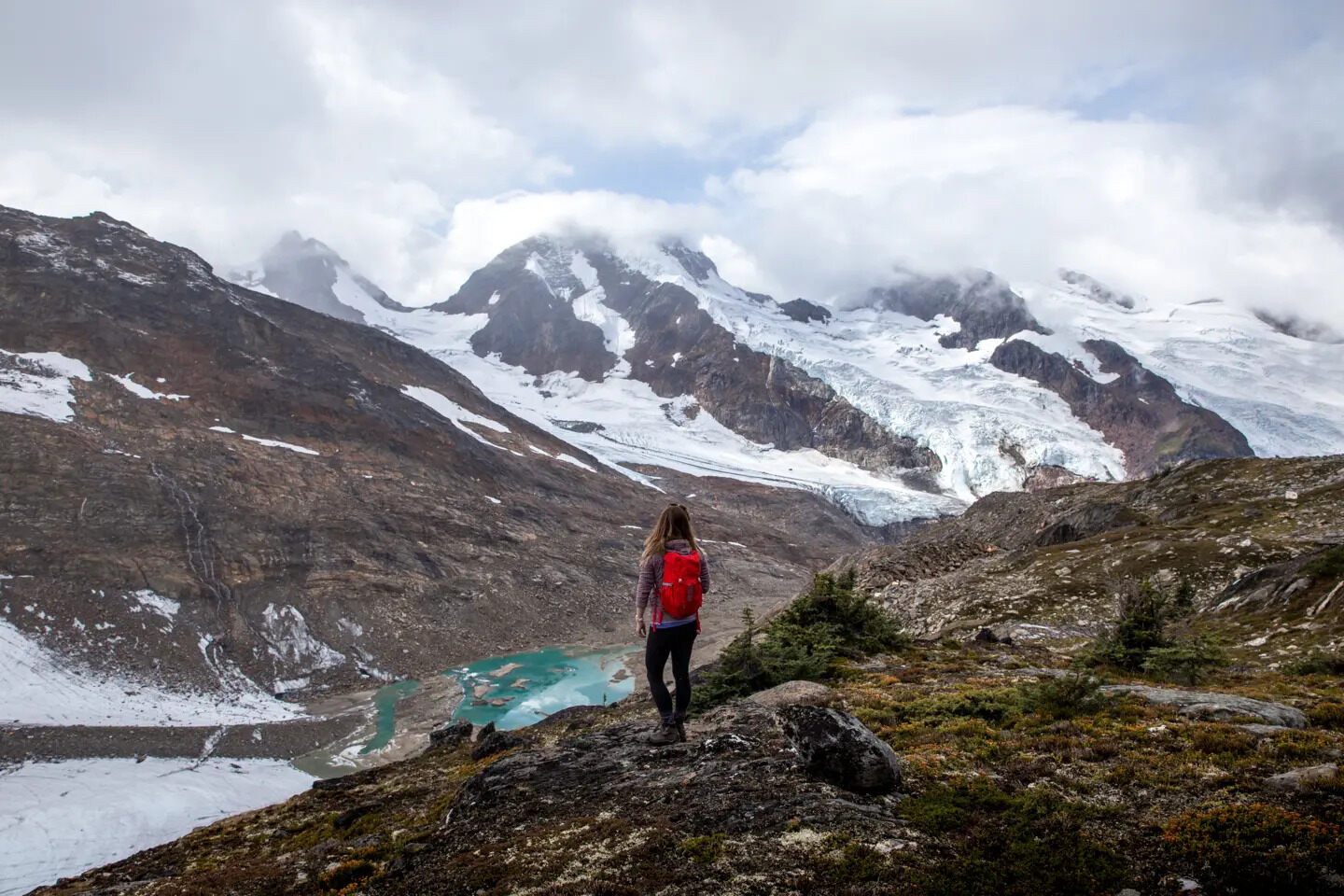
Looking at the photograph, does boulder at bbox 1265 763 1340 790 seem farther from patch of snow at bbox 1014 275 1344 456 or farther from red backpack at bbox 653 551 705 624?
patch of snow at bbox 1014 275 1344 456

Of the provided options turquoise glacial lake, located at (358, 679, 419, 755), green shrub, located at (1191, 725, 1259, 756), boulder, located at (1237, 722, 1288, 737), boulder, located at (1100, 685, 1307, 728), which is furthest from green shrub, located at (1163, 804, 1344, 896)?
turquoise glacial lake, located at (358, 679, 419, 755)

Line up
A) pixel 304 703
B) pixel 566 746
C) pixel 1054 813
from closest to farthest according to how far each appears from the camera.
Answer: pixel 1054 813, pixel 566 746, pixel 304 703

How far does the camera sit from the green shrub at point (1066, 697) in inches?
446

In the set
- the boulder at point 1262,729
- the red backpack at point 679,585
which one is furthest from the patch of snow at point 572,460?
the boulder at point 1262,729

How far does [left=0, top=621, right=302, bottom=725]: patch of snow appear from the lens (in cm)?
4903

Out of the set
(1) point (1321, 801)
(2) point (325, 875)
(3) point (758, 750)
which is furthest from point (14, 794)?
(1) point (1321, 801)

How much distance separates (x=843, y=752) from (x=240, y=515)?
295 feet

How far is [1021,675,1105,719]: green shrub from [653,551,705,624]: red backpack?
582 centimetres

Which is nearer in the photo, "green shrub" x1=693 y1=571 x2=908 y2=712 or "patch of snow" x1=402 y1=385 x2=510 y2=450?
"green shrub" x1=693 y1=571 x2=908 y2=712

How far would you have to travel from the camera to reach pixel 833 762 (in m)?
8.35

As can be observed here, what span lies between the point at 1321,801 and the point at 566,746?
9387mm

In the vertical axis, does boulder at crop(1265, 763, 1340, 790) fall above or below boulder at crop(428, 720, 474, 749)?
above

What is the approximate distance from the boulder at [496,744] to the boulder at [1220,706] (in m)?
11.8

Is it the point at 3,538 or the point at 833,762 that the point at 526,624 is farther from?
the point at 833,762
